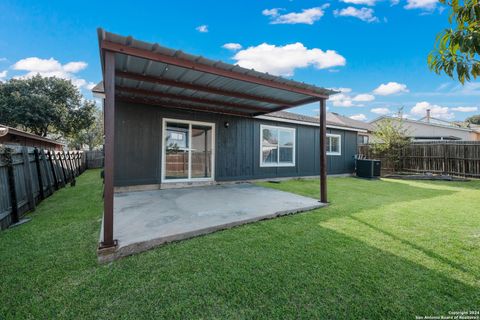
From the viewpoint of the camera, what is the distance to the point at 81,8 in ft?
23.1

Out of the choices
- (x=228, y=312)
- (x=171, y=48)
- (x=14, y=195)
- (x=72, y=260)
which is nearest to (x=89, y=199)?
(x=14, y=195)

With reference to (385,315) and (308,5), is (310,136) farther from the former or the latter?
(385,315)

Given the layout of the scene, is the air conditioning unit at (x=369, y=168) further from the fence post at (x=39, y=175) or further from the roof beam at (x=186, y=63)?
the fence post at (x=39, y=175)

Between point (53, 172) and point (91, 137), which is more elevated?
point (91, 137)

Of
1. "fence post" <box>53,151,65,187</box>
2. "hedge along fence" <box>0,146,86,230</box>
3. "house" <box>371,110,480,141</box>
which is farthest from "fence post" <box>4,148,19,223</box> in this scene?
"house" <box>371,110,480,141</box>

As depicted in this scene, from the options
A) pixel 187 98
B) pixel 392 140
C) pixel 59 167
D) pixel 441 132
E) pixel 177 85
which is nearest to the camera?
pixel 177 85

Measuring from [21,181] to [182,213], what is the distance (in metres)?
3.25

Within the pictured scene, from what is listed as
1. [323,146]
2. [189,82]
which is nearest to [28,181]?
[189,82]

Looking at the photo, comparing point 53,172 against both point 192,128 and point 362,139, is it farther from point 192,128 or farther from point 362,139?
point 362,139

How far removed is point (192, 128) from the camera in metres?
6.94

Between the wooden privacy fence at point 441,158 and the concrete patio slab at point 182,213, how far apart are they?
30.1 ft

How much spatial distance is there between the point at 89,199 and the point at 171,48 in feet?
14.5

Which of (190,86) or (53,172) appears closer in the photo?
(190,86)

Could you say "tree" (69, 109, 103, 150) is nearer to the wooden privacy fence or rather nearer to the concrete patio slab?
the concrete patio slab
